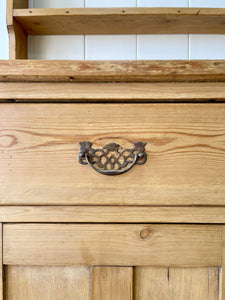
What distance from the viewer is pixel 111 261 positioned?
521mm

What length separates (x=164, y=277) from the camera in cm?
53

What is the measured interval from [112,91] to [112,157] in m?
0.13

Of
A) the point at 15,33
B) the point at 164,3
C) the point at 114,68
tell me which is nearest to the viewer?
the point at 114,68

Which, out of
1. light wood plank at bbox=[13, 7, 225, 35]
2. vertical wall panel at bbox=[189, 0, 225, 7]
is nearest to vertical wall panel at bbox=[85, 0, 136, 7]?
light wood plank at bbox=[13, 7, 225, 35]

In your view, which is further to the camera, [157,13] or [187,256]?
[157,13]

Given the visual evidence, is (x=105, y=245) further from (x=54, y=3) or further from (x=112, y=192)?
(x=54, y=3)

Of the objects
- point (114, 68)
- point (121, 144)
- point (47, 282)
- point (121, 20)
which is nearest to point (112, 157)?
point (121, 144)

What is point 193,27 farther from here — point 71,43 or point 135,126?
point 135,126

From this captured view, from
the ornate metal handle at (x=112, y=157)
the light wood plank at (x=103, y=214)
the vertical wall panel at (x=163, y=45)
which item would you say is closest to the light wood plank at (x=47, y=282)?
the light wood plank at (x=103, y=214)

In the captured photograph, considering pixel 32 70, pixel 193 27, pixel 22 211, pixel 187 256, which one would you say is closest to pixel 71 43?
pixel 193 27

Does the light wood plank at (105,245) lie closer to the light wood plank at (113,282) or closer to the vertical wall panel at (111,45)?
the light wood plank at (113,282)

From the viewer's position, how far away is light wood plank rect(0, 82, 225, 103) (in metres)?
0.50

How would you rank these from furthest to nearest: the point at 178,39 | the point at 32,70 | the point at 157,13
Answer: the point at 178,39
the point at 157,13
the point at 32,70

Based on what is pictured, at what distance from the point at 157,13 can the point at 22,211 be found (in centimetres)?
68
